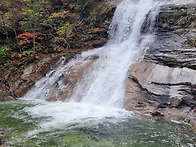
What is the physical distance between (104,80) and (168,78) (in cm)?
374

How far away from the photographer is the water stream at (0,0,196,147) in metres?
6.37

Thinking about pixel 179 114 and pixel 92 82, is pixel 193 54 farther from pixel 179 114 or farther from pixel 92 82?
pixel 92 82

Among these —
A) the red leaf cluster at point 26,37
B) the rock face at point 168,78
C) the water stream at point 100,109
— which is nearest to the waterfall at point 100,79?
the water stream at point 100,109

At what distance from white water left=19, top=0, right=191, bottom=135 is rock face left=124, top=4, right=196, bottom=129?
80cm

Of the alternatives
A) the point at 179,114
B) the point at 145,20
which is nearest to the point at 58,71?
the point at 145,20

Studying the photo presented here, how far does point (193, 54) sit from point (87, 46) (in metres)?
8.92

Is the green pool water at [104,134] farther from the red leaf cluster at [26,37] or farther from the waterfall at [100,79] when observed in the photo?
the red leaf cluster at [26,37]

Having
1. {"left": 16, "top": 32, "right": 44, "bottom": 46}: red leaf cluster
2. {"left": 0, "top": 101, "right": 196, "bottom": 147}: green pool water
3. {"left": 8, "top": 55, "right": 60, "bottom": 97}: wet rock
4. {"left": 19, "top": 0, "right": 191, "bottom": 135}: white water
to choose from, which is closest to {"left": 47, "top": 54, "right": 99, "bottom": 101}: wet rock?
{"left": 19, "top": 0, "right": 191, "bottom": 135}: white water

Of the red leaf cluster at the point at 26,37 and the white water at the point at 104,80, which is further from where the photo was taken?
the red leaf cluster at the point at 26,37

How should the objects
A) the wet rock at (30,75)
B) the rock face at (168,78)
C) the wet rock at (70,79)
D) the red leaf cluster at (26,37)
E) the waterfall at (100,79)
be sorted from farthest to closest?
the red leaf cluster at (26,37)
the wet rock at (30,75)
the wet rock at (70,79)
the waterfall at (100,79)
the rock face at (168,78)

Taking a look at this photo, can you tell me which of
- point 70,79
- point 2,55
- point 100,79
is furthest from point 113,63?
point 2,55

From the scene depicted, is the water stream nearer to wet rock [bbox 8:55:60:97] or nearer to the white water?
the white water

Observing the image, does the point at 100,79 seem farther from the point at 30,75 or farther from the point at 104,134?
the point at 104,134

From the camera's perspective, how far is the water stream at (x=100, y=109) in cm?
637
